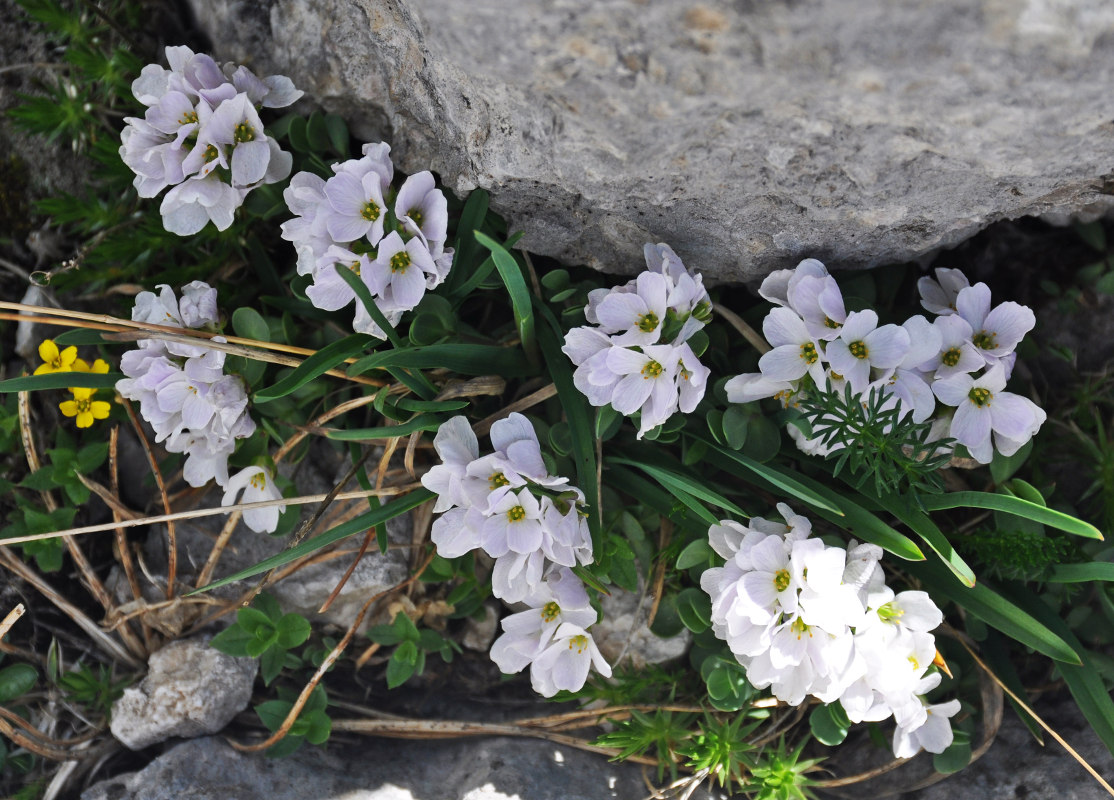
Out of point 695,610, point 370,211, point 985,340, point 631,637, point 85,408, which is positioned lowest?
point 631,637

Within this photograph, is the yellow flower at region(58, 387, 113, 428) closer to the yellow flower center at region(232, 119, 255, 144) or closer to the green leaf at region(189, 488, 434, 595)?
the green leaf at region(189, 488, 434, 595)

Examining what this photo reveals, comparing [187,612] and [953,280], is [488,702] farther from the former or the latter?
[953,280]

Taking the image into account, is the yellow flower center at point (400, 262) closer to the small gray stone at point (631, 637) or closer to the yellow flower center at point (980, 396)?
the small gray stone at point (631, 637)

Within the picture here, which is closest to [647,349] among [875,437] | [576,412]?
[576,412]

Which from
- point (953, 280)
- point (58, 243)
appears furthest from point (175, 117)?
point (953, 280)

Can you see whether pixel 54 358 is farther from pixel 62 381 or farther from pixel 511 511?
pixel 511 511
